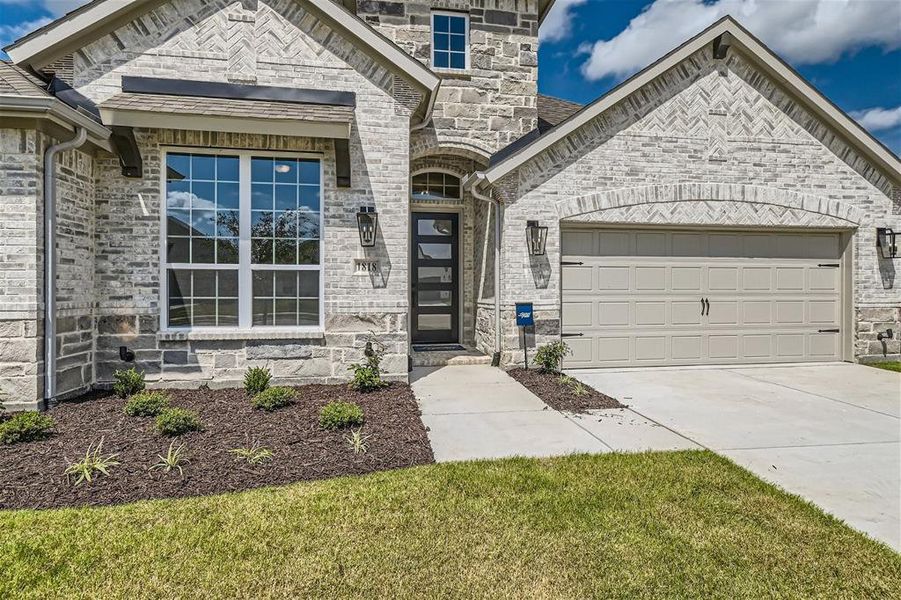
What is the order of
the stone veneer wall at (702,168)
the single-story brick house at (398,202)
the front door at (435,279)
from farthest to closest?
the front door at (435,279) → the stone veneer wall at (702,168) → the single-story brick house at (398,202)

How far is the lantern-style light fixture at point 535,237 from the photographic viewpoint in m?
8.37

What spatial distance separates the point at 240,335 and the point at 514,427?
13.1 feet

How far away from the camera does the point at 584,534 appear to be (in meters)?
3.19

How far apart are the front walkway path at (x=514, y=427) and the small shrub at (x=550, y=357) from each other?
3.36 ft

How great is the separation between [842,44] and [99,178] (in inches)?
626

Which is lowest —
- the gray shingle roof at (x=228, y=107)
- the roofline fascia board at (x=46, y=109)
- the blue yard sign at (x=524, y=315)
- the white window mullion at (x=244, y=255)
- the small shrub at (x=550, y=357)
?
the small shrub at (x=550, y=357)

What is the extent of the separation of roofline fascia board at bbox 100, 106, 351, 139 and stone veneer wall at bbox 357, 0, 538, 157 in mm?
3205

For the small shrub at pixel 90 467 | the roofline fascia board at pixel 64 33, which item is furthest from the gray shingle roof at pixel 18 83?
the small shrub at pixel 90 467

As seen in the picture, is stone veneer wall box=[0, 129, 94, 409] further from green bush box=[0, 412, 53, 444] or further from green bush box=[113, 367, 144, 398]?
green bush box=[0, 412, 53, 444]

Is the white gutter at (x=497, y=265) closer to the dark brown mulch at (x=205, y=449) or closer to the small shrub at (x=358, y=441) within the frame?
the dark brown mulch at (x=205, y=449)

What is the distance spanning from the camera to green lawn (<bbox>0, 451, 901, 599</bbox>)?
2689 mm

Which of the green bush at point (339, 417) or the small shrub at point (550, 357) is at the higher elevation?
the small shrub at point (550, 357)

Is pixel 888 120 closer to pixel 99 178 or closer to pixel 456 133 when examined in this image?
pixel 456 133

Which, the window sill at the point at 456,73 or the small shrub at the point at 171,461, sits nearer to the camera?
the small shrub at the point at 171,461
